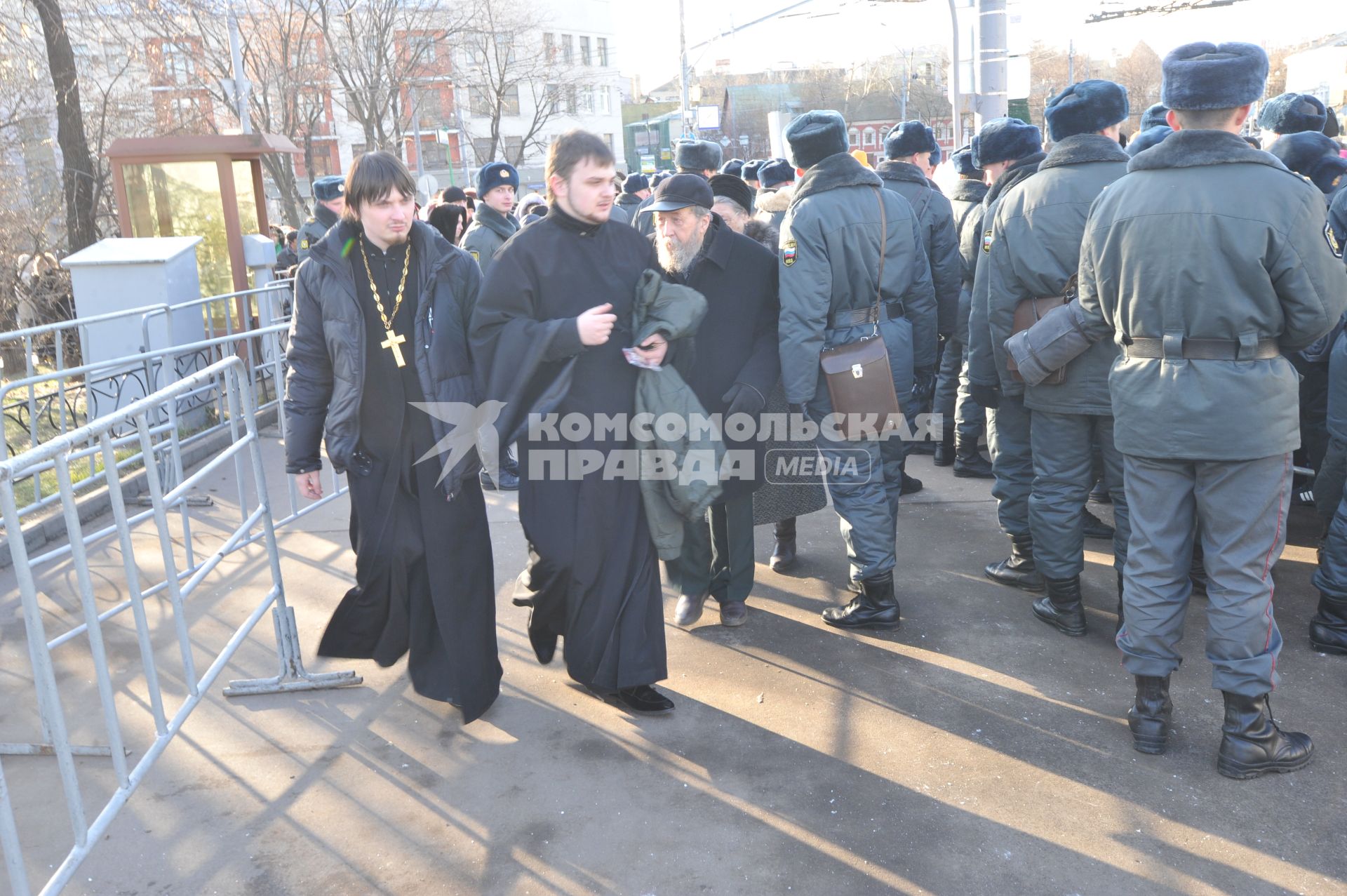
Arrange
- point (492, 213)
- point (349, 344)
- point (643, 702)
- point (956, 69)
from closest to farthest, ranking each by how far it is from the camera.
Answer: point (349, 344) → point (643, 702) → point (492, 213) → point (956, 69)

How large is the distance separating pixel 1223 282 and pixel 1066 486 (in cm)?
128

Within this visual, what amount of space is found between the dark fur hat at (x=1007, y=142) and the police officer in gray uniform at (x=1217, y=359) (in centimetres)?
159

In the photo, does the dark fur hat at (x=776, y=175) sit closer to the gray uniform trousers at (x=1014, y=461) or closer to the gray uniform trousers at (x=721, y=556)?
the gray uniform trousers at (x=1014, y=461)

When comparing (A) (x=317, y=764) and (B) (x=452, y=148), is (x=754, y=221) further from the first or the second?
(B) (x=452, y=148)

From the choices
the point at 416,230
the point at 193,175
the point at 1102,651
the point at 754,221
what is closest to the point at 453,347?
the point at 416,230

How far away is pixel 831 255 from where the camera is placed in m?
4.34

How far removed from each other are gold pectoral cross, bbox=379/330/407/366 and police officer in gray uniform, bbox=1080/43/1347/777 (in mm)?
2286

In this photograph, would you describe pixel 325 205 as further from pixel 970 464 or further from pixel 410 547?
pixel 410 547

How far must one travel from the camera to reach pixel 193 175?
11.0 metres

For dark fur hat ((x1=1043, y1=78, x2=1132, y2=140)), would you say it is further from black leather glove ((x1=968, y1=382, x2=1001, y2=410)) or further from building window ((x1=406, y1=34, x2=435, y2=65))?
building window ((x1=406, y1=34, x2=435, y2=65))

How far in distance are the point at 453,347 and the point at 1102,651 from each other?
2.69m

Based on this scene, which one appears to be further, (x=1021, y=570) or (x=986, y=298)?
(x=1021, y=570)

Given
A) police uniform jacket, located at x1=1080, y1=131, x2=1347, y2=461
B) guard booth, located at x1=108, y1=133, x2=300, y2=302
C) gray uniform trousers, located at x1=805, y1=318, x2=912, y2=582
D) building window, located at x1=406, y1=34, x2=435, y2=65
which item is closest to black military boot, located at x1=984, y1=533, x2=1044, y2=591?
gray uniform trousers, located at x1=805, y1=318, x2=912, y2=582

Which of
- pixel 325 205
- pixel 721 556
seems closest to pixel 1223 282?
pixel 721 556
